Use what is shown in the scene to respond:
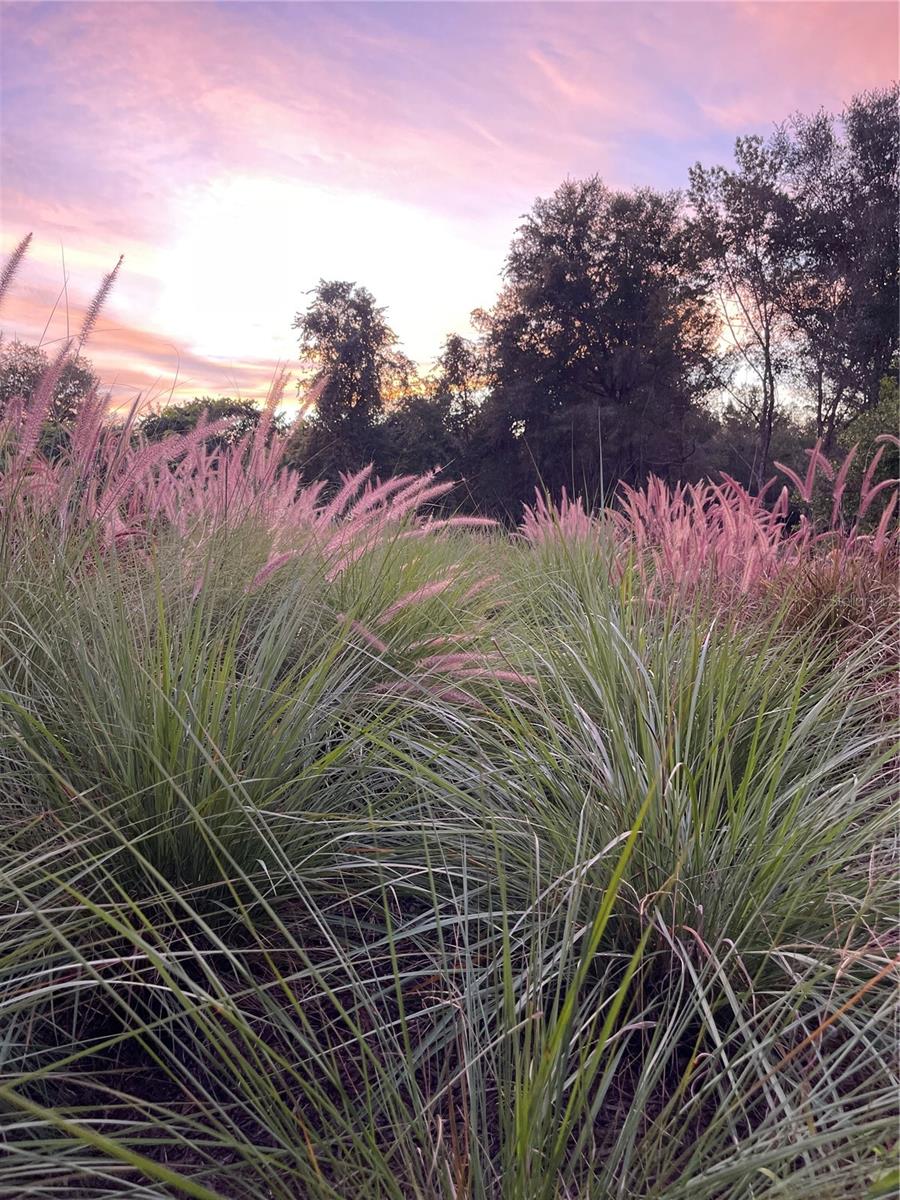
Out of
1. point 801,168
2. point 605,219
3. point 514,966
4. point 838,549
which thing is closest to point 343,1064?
point 514,966

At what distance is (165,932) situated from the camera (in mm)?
1521

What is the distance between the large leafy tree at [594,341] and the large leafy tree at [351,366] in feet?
9.85

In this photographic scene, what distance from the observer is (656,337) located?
881 inches

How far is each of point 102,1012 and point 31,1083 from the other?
15 cm

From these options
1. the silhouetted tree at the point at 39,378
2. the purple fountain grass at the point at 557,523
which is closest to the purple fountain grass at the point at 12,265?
the silhouetted tree at the point at 39,378

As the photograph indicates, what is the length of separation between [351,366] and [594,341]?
703 centimetres

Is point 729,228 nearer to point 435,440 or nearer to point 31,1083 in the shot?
point 435,440

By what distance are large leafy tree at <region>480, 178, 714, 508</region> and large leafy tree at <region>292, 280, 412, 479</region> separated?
300cm

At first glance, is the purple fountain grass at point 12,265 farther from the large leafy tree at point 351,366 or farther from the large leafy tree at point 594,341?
the large leafy tree at point 594,341

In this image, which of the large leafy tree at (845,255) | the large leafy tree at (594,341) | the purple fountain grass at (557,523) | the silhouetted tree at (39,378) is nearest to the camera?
the silhouetted tree at (39,378)

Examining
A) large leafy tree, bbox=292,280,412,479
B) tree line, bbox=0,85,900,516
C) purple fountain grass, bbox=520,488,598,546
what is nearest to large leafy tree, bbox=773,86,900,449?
tree line, bbox=0,85,900,516

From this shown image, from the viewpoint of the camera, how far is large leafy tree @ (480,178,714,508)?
22.2 meters

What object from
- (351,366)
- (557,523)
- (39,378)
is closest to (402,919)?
(39,378)

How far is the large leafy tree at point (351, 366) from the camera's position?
20422mm
